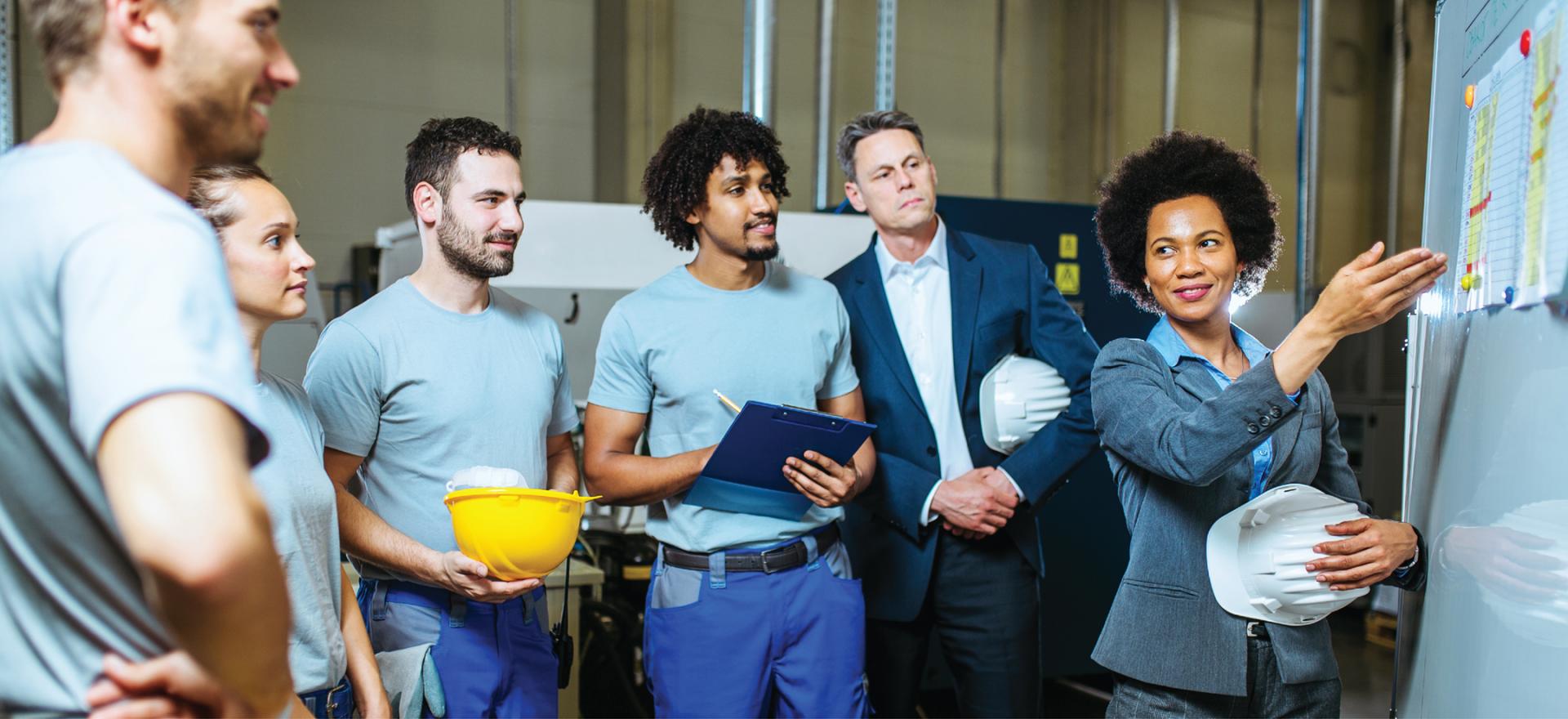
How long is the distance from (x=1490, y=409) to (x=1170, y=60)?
5.68 metres

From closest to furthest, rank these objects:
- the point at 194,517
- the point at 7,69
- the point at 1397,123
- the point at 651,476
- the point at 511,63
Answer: the point at 194,517, the point at 651,476, the point at 7,69, the point at 511,63, the point at 1397,123

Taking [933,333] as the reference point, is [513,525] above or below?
below

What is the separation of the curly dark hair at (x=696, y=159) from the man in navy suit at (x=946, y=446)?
1.00 feet

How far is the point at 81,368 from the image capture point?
24.4 inches

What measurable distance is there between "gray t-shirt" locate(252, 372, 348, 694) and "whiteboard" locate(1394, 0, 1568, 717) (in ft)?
4.30

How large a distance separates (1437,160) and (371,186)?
456 centimetres

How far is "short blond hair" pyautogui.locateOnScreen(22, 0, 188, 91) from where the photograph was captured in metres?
0.71

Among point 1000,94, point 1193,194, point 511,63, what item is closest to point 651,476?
point 1193,194

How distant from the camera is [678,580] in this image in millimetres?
2066

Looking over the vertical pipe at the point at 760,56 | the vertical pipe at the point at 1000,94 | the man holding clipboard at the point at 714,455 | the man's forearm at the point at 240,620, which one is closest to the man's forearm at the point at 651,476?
the man holding clipboard at the point at 714,455

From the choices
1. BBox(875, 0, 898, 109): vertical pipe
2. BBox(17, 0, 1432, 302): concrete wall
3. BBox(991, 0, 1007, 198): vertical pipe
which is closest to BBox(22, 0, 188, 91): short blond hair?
BBox(875, 0, 898, 109): vertical pipe

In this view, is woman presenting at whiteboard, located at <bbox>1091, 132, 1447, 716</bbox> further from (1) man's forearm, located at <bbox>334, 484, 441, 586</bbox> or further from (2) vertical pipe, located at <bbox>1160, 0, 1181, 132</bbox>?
(2) vertical pipe, located at <bbox>1160, 0, 1181, 132</bbox>

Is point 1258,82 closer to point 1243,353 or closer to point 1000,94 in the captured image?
point 1000,94

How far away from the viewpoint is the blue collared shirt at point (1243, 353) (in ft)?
5.14
